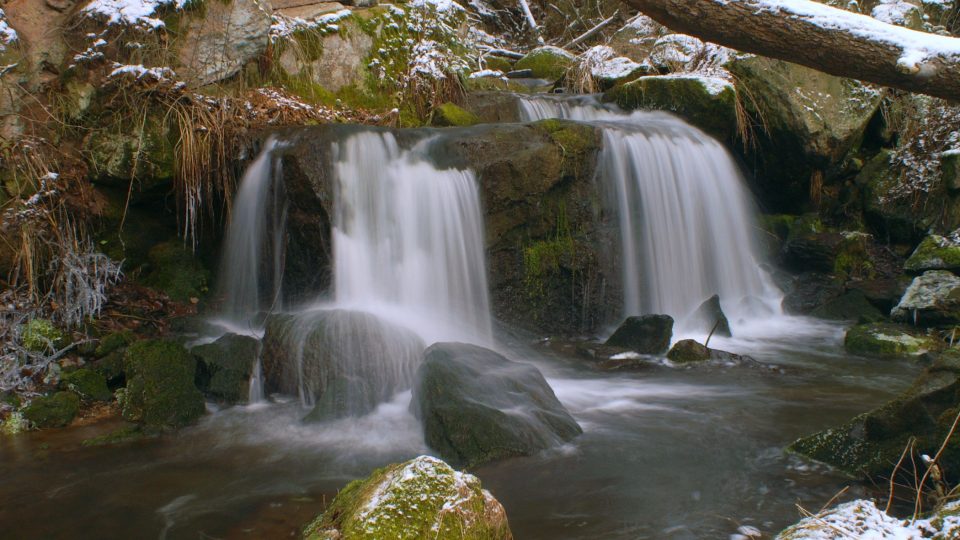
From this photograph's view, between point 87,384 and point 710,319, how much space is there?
5874mm

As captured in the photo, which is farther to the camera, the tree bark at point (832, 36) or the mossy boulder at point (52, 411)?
the mossy boulder at point (52, 411)

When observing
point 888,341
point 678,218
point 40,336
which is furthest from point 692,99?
point 40,336

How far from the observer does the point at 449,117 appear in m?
8.60

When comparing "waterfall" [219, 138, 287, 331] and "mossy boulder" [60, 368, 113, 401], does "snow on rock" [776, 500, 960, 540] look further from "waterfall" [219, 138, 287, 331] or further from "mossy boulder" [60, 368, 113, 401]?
"waterfall" [219, 138, 287, 331]

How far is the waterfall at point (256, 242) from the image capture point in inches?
260

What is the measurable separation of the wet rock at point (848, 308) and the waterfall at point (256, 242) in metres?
6.09

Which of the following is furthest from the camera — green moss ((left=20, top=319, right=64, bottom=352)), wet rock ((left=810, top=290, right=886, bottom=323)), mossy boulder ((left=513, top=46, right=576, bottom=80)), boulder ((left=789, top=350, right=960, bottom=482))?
mossy boulder ((left=513, top=46, right=576, bottom=80))

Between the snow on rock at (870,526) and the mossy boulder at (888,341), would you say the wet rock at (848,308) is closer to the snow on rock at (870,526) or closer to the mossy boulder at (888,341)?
the mossy boulder at (888,341)

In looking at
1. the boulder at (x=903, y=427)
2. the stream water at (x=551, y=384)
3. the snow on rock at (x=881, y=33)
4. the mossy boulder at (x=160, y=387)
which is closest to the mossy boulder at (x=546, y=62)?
the stream water at (x=551, y=384)

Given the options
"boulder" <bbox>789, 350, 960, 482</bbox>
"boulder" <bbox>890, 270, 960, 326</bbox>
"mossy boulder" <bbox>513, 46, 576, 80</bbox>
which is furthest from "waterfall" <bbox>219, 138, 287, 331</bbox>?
"mossy boulder" <bbox>513, 46, 576, 80</bbox>

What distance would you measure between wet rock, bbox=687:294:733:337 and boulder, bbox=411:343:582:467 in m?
3.10

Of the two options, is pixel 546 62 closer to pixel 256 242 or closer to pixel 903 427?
pixel 256 242

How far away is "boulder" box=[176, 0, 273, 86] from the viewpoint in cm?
716

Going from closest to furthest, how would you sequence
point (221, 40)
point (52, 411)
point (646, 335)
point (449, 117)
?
point (52, 411) < point (646, 335) < point (221, 40) < point (449, 117)
